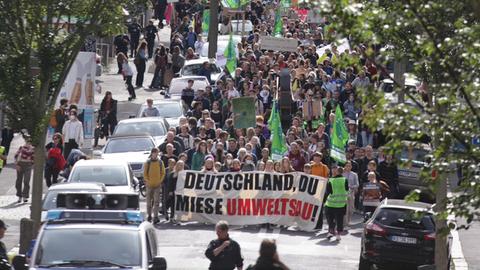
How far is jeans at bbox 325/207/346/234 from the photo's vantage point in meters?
28.2

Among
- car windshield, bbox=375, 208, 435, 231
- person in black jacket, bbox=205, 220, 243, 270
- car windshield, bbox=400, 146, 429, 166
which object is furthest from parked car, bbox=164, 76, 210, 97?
person in black jacket, bbox=205, 220, 243, 270

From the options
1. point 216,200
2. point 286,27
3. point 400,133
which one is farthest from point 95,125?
point 400,133

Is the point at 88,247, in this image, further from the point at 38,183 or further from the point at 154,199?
the point at 154,199

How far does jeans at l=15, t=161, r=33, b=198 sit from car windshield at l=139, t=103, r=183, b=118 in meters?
8.27

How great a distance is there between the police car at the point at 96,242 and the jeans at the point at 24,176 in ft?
42.2

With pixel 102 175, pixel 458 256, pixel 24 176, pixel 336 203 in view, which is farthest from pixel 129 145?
pixel 458 256

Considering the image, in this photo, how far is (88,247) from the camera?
17.4m

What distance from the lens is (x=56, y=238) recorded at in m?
17.6

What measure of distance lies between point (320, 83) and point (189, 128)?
7032 mm

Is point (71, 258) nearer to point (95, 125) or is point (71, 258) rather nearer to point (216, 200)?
point (216, 200)

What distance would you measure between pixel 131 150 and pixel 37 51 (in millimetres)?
10758

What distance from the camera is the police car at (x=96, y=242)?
17.2 m

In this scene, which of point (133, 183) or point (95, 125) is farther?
point (95, 125)

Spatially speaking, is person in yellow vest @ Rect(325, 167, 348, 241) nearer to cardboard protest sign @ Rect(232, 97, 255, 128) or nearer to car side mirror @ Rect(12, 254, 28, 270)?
cardboard protest sign @ Rect(232, 97, 255, 128)
